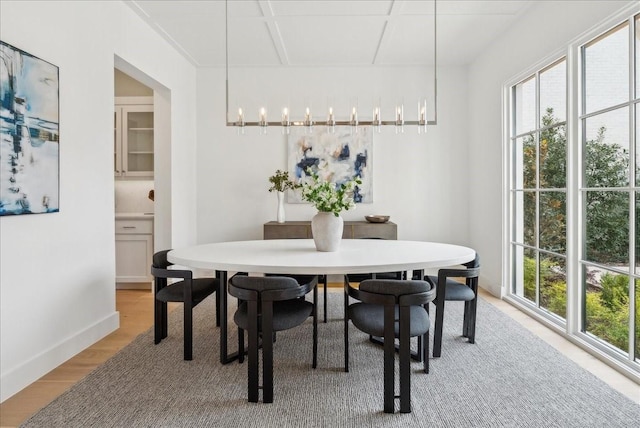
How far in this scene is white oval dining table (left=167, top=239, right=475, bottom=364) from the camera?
2205mm

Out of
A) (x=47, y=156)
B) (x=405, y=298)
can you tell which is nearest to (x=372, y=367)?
(x=405, y=298)

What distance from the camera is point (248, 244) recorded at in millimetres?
3160

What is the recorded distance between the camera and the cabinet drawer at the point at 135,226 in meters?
4.40

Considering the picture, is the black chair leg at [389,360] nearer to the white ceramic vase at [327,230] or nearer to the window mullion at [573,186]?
the white ceramic vase at [327,230]

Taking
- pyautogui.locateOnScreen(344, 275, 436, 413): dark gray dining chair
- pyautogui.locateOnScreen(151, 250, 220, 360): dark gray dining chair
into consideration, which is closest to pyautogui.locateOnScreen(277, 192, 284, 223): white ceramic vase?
pyautogui.locateOnScreen(151, 250, 220, 360): dark gray dining chair

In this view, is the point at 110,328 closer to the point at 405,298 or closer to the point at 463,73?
the point at 405,298

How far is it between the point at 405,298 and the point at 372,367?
30.6 inches

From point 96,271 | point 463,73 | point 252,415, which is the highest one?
point 463,73

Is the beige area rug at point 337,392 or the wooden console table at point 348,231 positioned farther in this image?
the wooden console table at point 348,231

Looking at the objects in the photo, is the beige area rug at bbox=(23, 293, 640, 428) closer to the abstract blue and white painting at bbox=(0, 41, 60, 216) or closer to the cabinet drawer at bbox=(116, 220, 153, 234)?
the abstract blue and white painting at bbox=(0, 41, 60, 216)

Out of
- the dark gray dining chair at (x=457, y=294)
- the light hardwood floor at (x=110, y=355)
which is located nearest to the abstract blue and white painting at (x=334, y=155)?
the light hardwood floor at (x=110, y=355)

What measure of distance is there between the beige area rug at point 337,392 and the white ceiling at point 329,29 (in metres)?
2.79

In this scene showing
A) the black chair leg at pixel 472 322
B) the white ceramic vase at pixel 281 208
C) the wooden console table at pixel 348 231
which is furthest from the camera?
the white ceramic vase at pixel 281 208

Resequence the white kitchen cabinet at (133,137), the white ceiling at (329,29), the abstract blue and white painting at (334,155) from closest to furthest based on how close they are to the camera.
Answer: the white ceiling at (329,29) → the white kitchen cabinet at (133,137) → the abstract blue and white painting at (334,155)
